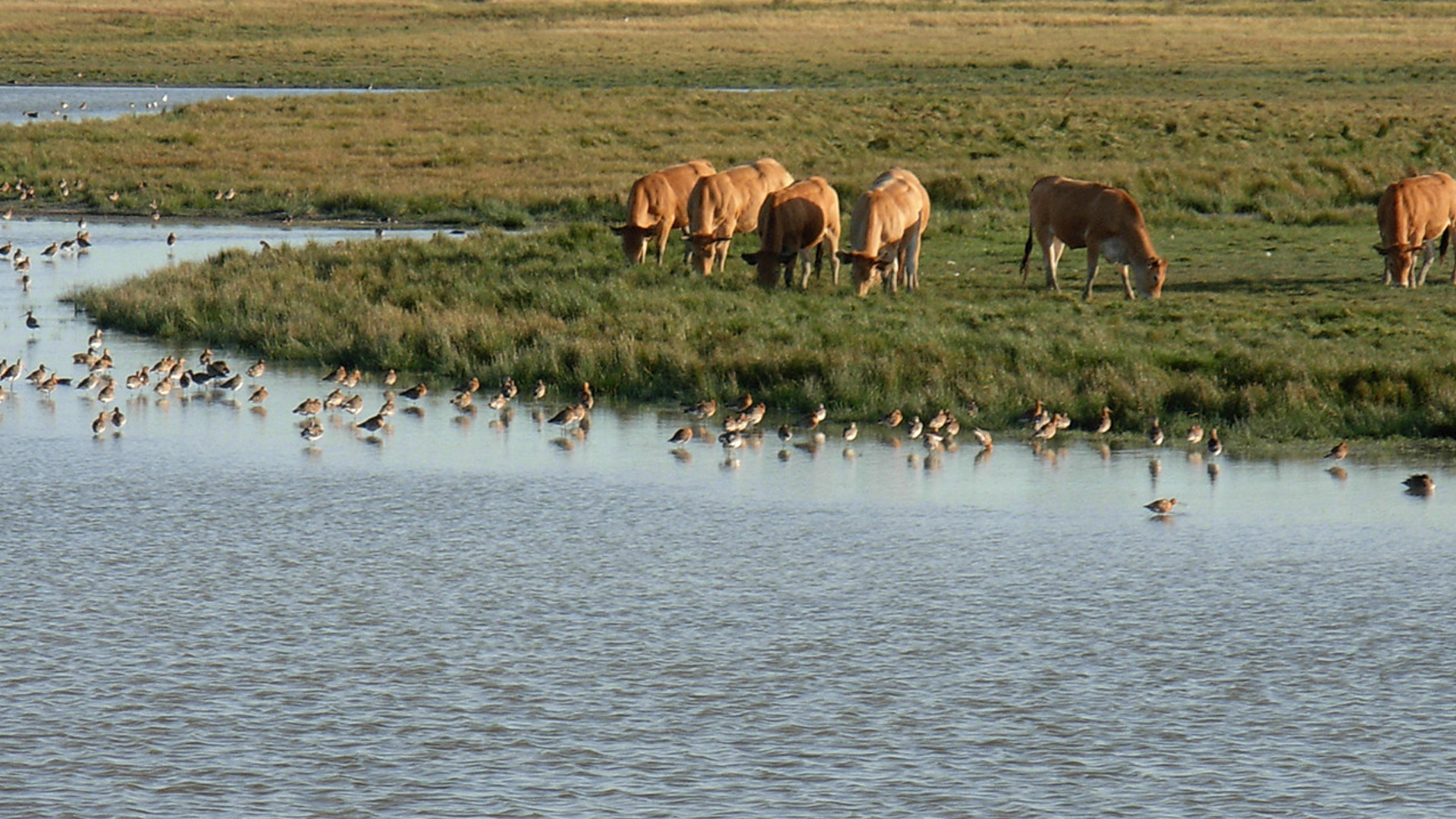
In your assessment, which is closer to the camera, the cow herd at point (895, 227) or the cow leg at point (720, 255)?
the cow herd at point (895, 227)

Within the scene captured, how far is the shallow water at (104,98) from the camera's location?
199ft

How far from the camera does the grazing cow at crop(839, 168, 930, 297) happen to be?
2288cm

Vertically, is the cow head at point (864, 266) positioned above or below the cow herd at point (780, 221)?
below

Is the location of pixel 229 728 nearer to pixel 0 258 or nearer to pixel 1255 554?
pixel 1255 554

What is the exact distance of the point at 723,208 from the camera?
84.3ft

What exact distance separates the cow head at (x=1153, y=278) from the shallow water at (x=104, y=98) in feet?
123

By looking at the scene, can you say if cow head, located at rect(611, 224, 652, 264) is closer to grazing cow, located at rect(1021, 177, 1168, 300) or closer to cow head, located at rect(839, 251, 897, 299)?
cow head, located at rect(839, 251, 897, 299)

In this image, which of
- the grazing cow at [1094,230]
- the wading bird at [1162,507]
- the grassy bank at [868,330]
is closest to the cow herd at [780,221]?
the grassy bank at [868,330]

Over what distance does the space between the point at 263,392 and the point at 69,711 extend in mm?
9746

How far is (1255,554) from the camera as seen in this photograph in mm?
13320

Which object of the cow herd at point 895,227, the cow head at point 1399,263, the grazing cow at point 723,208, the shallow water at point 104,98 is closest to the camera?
the cow herd at point 895,227

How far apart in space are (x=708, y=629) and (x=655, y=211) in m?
15.2

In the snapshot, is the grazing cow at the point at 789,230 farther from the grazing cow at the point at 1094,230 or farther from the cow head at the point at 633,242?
the grazing cow at the point at 1094,230

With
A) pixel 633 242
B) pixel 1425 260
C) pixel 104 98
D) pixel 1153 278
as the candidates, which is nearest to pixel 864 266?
pixel 1153 278
